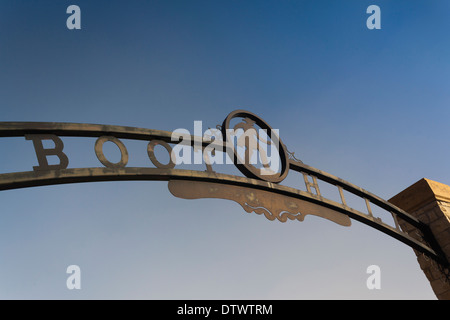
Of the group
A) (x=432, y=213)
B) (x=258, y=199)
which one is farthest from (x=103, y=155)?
(x=432, y=213)

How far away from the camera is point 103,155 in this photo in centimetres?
Answer: 317

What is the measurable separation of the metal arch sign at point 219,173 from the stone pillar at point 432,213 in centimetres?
20

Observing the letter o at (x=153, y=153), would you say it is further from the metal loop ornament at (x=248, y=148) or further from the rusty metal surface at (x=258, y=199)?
the metal loop ornament at (x=248, y=148)

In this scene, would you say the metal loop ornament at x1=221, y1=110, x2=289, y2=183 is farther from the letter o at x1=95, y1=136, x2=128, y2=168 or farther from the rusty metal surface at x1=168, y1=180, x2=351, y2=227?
the letter o at x1=95, y1=136, x2=128, y2=168

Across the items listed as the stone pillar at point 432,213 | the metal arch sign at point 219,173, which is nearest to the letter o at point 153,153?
the metal arch sign at point 219,173

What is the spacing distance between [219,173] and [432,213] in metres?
3.77

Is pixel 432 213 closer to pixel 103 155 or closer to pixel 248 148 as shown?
pixel 248 148

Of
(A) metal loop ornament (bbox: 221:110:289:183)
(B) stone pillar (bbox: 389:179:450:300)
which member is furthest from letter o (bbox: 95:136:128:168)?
(B) stone pillar (bbox: 389:179:450:300)

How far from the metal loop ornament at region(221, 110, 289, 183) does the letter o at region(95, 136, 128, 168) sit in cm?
117

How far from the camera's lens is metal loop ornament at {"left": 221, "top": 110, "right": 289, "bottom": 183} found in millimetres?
4043

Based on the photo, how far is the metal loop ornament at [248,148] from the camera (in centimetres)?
404

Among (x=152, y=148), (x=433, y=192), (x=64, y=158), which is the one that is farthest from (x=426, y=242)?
(x=64, y=158)

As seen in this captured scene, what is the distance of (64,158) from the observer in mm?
2916
